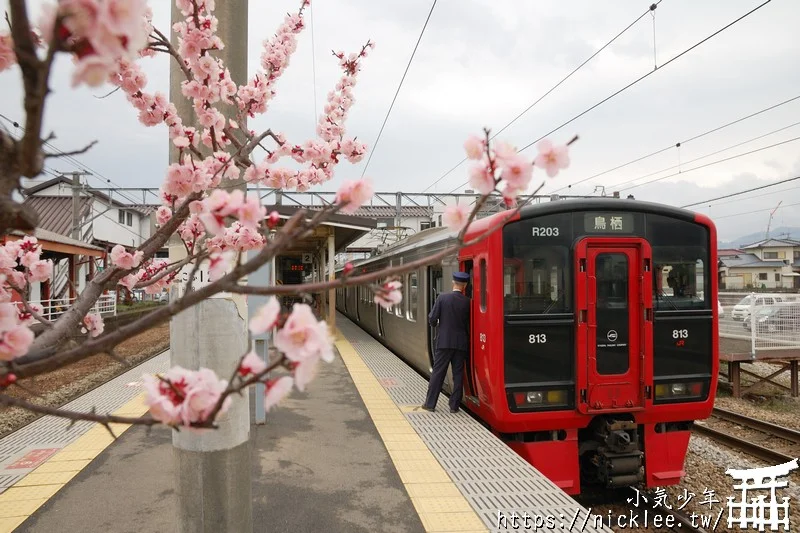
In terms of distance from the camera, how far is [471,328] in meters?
6.05

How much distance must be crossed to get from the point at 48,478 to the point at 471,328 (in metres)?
4.07

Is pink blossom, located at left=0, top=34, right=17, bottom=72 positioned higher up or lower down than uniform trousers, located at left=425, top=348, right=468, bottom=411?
higher up

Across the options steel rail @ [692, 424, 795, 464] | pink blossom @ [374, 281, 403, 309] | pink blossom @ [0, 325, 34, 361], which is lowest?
steel rail @ [692, 424, 795, 464]

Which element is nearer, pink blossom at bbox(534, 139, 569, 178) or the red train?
pink blossom at bbox(534, 139, 569, 178)

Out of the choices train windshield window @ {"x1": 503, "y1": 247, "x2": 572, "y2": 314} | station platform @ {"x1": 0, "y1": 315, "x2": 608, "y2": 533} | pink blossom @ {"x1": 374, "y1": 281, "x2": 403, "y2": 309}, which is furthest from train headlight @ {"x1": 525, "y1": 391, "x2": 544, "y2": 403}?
pink blossom @ {"x1": 374, "y1": 281, "x2": 403, "y2": 309}

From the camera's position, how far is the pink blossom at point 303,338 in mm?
1209

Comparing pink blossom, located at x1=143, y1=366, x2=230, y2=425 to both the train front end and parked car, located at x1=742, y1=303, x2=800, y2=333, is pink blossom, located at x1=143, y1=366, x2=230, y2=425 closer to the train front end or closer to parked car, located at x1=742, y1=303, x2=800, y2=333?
the train front end

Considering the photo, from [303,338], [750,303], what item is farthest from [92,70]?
[750,303]

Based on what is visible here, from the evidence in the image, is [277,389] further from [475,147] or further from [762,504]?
[762,504]

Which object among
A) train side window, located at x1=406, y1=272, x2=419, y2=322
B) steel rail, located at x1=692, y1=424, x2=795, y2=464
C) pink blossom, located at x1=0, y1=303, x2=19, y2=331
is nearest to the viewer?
pink blossom, located at x1=0, y1=303, x2=19, y2=331

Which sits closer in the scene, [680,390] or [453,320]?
[680,390]

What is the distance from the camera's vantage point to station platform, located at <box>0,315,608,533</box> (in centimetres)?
362

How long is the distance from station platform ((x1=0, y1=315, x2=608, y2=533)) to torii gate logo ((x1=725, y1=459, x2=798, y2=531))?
2496mm

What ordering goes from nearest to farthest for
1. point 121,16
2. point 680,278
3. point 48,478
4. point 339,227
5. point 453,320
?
point 121,16 → point 48,478 → point 680,278 → point 453,320 → point 339,227
